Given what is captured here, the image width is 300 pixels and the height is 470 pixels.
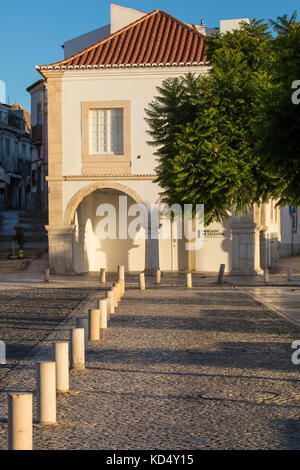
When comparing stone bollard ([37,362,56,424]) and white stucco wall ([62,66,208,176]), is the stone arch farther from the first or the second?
stone bollard ([37,362,56,424])

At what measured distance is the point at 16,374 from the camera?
9.32 metres

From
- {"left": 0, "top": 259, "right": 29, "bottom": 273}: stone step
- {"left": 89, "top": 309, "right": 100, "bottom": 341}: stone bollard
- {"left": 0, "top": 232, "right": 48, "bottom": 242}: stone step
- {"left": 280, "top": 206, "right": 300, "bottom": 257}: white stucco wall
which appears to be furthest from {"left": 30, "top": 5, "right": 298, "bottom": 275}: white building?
{"left": 89, "top": 309, "right": 100, "bottom": 341}: stone bollard

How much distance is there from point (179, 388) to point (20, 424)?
3224 millimetres

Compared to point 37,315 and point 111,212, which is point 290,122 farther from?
point 111,212

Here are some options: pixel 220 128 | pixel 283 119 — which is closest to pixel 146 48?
pixel 220 128

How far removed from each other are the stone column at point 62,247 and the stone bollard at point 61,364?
24.9 m

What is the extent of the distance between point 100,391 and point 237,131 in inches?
493

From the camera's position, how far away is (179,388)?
8438mm

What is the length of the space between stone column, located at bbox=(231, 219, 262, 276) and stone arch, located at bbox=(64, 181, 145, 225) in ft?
15.0

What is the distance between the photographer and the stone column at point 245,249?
3272 centimetres

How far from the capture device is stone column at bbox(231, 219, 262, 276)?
32.7m

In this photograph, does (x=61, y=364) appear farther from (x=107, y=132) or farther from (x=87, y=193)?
(x=107, y=132)

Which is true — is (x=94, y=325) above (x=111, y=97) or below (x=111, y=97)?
below

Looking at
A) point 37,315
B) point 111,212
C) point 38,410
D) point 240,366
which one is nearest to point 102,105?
point 111,212
